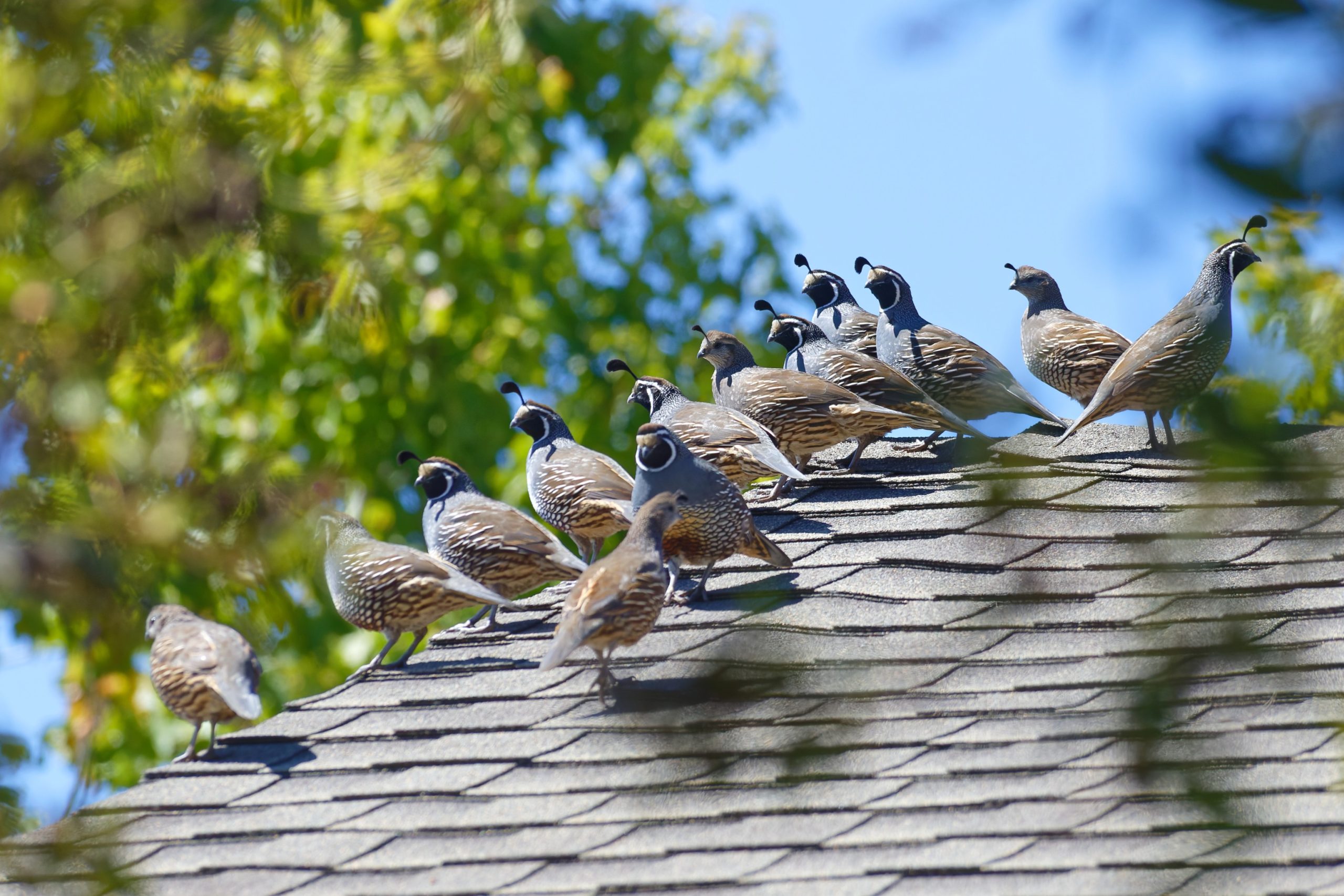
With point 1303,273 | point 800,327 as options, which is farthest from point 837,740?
point 800,327

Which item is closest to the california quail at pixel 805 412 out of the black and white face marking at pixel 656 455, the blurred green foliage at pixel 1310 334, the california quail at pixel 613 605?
the black and white face marking at pixel 656 455

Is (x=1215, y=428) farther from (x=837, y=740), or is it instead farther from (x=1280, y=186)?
(x=837, y=740)

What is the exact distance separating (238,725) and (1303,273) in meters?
11.8

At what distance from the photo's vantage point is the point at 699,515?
457cm

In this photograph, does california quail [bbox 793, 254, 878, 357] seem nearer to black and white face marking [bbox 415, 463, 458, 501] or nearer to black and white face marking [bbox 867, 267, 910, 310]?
black and white face marking [bbox 867, 267, 910, 310]

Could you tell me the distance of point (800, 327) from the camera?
6676 mm

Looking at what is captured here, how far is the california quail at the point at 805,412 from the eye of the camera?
18.8 feet

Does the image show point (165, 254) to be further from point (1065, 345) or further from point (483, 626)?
point (1065, 345)

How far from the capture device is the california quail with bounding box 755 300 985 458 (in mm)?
5848

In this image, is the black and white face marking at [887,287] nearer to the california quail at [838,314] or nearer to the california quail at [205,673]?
the california quail at [838,314]

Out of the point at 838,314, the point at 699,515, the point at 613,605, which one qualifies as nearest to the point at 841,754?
the point at 613,605

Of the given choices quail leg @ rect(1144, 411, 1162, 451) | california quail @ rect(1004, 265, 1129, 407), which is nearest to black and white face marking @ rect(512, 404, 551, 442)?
california quail @ rect(1004, 265, 1129, 407)

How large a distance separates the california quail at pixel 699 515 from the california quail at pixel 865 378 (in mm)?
1110

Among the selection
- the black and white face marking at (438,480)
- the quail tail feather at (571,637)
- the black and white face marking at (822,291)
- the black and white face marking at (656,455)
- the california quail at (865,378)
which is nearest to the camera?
the quail tail feather at (571,637)
